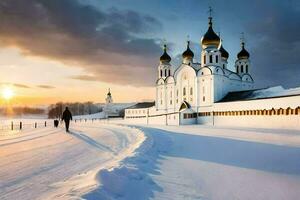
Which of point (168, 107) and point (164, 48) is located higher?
point (164, 48)

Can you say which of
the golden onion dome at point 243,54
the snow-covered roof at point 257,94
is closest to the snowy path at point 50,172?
the snow-covered roof at point 257,94

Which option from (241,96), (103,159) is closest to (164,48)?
(241,96)

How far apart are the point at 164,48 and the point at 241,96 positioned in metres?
22.6

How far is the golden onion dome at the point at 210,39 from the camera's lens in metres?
43.4

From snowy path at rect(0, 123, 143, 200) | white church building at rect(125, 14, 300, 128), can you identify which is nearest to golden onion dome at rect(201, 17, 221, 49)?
white church building at rect(125, 14, 300, 128)

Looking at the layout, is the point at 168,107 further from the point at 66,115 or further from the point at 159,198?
the point at 159,198

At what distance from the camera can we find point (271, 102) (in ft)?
103

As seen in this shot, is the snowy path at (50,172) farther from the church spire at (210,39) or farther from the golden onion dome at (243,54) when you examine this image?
the golden onion dome at (243,54)

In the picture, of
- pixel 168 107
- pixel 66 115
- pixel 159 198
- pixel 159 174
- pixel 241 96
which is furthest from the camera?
pixel 168 107

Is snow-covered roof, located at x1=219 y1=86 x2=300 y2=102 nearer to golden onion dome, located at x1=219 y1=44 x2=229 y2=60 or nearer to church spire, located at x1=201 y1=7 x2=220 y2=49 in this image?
church spire, located at x1=201 y1=7 x2=220 y2=49

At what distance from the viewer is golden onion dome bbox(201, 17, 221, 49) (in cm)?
4344

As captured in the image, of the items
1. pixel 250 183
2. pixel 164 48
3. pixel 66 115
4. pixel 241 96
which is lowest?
pixel 250 183

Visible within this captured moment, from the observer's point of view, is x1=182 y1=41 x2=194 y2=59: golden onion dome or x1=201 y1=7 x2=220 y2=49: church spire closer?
x1=201 y1=7 x2=220 y2=49: church spire

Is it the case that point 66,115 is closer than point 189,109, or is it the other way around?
point 66,115
